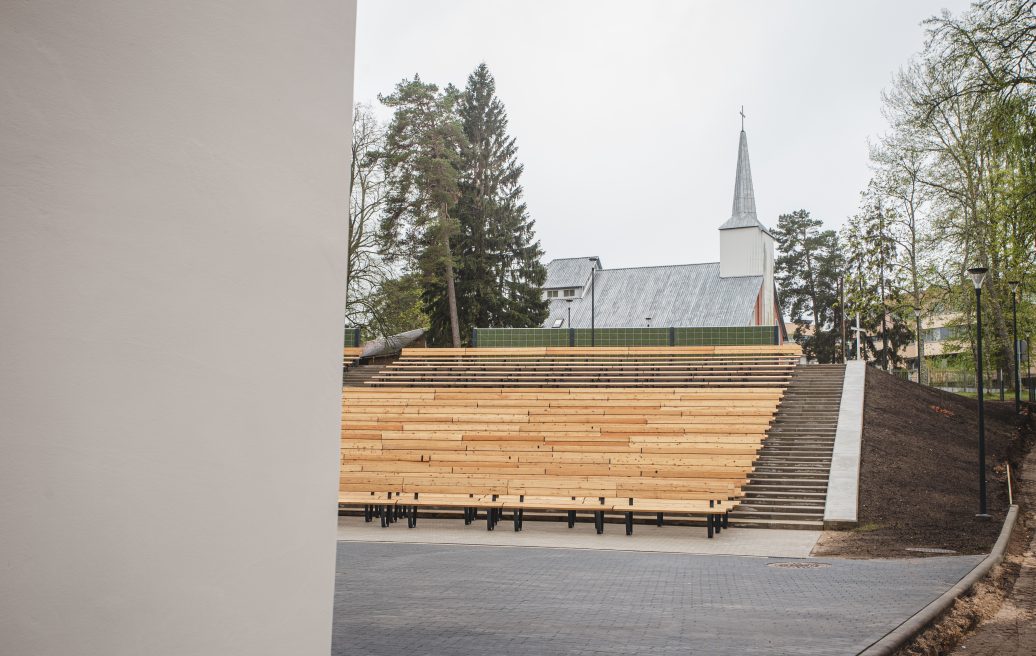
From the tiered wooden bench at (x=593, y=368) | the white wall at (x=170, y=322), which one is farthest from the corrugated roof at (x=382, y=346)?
the white wall at (x=170, y=322)

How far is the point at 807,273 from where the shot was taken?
222ft

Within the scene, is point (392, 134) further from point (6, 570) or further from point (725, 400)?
point (6, 570)

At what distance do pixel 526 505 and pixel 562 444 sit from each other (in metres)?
4.14

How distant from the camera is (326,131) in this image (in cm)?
279

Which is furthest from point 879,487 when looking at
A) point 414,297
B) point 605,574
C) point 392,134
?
point 392,134

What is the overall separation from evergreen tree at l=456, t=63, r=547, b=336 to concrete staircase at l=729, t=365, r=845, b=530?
72.6 ft

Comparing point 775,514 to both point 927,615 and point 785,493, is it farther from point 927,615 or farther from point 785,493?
point 927,615

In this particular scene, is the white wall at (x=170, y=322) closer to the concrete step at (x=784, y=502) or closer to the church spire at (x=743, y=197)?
the concrete step at (x=784, y=502)

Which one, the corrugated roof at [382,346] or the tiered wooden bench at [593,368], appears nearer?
the tiered wooden bench at [593,368]

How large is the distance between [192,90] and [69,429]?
1.00 metres

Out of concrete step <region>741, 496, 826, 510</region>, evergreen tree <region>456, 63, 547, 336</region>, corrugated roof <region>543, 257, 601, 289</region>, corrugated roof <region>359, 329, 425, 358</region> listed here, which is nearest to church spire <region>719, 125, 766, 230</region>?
corrugated roof <region>543, 257, 601, 289</region>

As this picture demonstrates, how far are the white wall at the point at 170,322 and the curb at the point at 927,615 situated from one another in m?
4.90

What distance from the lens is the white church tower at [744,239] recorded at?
5188 centimetres

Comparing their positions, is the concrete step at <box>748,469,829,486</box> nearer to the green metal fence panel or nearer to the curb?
the curb
